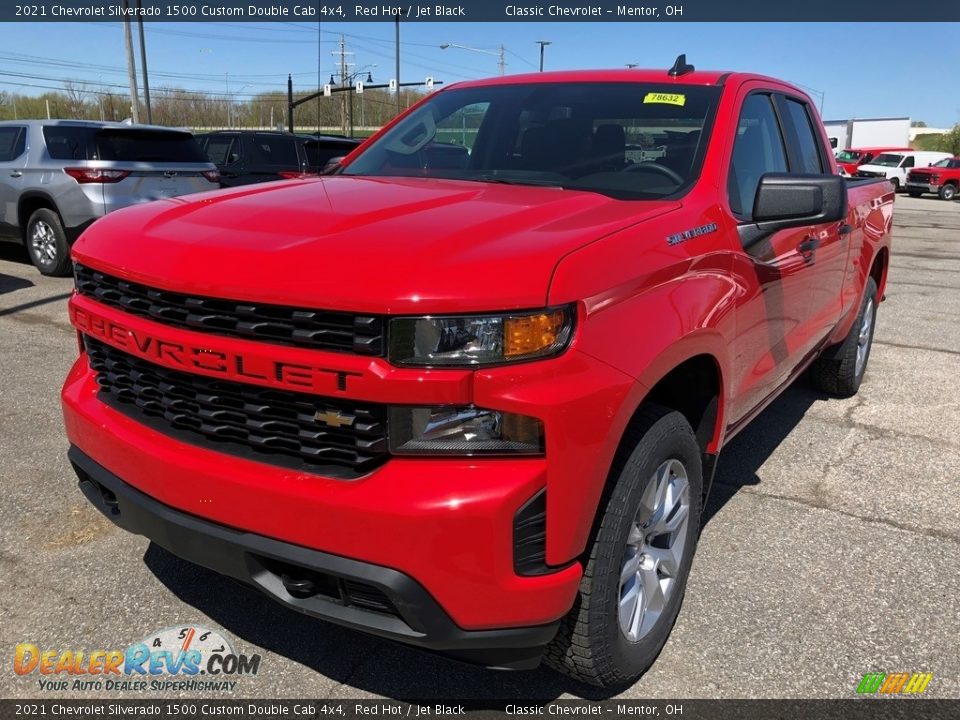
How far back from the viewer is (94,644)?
8.60ft

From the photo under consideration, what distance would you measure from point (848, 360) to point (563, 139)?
293cm

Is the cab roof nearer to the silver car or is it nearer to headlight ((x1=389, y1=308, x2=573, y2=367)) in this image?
headlight ((x1=389, y1=308, x2=573, y2=367))

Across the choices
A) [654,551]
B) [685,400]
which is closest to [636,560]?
[654,551]

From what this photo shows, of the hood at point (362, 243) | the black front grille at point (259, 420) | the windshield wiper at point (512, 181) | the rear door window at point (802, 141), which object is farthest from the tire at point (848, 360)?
the black front grille at point (259, 420)

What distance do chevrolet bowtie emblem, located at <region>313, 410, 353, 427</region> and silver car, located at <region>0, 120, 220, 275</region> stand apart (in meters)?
7.71

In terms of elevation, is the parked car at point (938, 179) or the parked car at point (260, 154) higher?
the parked car at point (260, 154)

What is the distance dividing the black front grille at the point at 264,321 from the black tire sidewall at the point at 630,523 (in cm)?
80

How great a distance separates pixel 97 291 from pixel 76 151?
748 centimetres

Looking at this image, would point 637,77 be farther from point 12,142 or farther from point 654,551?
point 12,142

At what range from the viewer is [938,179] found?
115ft

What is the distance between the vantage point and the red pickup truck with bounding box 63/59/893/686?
1877 millimetres

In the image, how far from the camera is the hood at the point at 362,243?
189cm

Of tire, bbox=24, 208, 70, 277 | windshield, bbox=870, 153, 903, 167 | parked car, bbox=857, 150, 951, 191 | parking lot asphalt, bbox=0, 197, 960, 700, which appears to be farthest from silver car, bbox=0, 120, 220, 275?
windshield, bbox=870, 153, 903, 167

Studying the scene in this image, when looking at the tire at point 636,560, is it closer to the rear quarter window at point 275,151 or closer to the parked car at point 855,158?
the rear quarter window at point 275,151
